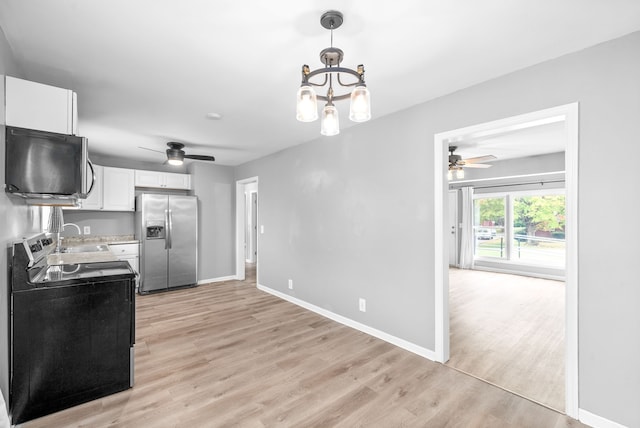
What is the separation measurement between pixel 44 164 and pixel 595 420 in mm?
4054

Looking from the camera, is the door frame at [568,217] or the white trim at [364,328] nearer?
the door frame at [568,217]

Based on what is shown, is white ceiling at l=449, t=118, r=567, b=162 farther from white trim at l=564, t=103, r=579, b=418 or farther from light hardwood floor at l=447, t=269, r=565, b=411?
light hardwood floor at l=447, t=269, r=565, b=411

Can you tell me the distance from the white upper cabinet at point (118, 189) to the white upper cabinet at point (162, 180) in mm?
146

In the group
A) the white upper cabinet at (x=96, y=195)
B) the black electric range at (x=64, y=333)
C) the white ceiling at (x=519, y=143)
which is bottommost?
the black electric range at (x=64, y=333)

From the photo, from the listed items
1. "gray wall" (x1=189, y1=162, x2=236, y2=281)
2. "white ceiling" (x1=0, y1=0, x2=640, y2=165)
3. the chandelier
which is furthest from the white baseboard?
the chandelier

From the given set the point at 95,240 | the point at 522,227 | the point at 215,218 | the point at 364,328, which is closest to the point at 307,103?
the point at 364,328

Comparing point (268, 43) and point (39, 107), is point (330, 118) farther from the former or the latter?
point (39, 107)

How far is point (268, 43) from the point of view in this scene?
1.85m

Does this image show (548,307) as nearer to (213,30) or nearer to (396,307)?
(396,307)

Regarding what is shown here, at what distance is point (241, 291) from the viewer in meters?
5.18

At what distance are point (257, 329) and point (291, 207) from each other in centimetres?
191

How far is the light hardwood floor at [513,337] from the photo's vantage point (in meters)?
2.38

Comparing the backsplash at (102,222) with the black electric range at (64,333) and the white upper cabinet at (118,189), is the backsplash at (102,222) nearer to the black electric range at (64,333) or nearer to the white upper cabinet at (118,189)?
the white upper cabinet at (118,189)

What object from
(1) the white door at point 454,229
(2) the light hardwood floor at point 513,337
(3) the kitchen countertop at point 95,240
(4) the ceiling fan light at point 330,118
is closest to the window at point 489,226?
(1) the white door at point 454,229
